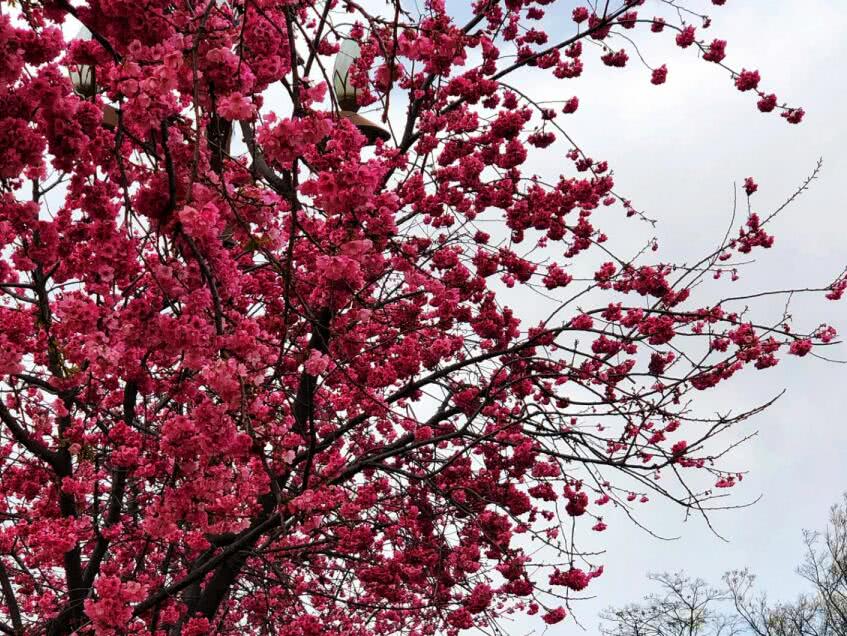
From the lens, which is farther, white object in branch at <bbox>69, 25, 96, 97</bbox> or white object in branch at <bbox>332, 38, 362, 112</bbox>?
white object in branch at <bbox>332, 38, 362, 112</bbox>

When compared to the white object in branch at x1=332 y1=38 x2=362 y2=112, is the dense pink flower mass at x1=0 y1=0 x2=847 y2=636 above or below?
below

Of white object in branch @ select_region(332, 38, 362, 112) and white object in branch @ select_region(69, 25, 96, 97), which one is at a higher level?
white object in branch @ select_region(332, 38, 362, 112)

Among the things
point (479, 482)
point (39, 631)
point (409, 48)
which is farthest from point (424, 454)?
point (409, 48)

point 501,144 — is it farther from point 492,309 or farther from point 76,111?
point 76,111

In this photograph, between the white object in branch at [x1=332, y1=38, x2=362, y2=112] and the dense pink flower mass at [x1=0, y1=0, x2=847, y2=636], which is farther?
the white object in branch at [x1=332, y1=38, x2=362, y2=112]

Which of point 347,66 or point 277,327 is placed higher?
point 347,66

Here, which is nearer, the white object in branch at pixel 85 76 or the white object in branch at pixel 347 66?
the white object in branch at pixel 85 76

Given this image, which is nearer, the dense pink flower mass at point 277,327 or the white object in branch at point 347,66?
the dense pink flower mass at point 277,327

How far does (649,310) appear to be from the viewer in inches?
299

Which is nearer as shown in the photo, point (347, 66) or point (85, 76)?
point (85, 76)

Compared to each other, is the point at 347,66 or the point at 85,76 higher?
the point at 347,66

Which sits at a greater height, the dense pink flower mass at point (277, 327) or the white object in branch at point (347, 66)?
the white object in branch at point (347, 66)

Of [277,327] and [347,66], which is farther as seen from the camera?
[347,66]

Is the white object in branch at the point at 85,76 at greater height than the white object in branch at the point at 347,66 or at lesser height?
lesser
